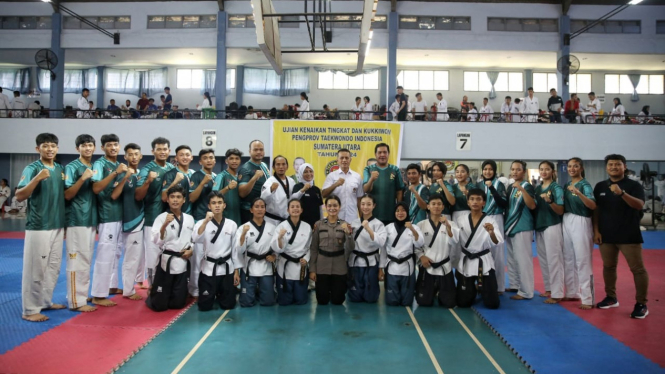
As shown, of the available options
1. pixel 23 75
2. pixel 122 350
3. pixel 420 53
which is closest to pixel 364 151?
pixel 420 53

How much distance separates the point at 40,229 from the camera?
487 centimetres

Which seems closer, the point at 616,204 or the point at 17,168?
the point at 616,204

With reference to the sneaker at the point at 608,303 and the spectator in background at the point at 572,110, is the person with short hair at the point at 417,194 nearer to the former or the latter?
the sneaker at the point at 608,303

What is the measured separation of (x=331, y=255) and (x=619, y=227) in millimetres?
3448

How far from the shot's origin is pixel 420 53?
17719 millimetres

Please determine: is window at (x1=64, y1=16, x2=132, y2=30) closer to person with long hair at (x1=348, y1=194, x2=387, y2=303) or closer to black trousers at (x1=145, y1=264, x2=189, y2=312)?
black trousers at (x1=145, y1=264, x2=189, y2=312)

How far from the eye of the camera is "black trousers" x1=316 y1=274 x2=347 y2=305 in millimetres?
5656

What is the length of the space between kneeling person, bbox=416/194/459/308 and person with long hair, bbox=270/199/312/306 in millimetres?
1482

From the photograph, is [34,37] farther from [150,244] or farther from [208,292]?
[208,292]

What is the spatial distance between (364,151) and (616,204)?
873cm

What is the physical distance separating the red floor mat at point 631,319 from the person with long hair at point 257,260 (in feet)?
12.2

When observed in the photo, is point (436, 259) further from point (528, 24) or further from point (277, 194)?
point (528, 24)

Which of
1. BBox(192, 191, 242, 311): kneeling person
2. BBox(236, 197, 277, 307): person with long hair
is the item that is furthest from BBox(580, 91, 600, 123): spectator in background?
BBox(192, 191, 242, 311): kneeling person

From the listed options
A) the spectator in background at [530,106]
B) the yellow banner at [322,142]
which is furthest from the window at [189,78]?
the spectator in background at [530,106]
